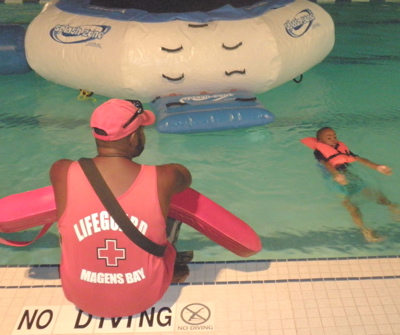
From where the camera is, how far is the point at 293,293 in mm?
2391

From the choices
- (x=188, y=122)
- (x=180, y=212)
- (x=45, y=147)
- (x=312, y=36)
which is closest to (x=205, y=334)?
(x=180, y=212)

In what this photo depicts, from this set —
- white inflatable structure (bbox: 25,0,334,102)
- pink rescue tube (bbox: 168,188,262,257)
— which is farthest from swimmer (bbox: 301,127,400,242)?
white inflatable structure (bbox: 25,0,334,102)

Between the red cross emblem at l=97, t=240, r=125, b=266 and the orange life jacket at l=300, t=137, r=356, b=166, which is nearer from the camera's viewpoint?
the red cross emblem at l=97, t=240, r=125, b=266

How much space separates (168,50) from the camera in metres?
4.21

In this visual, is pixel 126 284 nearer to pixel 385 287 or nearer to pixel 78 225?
pixel 78 225

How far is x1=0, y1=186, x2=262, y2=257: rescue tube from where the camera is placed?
2.39 m

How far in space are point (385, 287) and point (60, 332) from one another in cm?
158

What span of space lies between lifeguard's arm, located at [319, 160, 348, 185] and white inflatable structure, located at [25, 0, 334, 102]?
54.1 inches

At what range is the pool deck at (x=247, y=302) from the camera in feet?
7.23

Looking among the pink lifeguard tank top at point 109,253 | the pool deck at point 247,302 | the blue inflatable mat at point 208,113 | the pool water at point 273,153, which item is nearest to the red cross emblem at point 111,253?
the pink lifeguard tank top at point 109,253

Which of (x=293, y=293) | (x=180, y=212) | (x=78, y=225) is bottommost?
(x=293, y=293)

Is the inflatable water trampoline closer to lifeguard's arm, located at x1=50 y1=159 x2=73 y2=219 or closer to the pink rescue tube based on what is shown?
the pink rescue tube

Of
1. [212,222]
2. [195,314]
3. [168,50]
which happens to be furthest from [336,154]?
[168,50]

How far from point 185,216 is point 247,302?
515 mm
